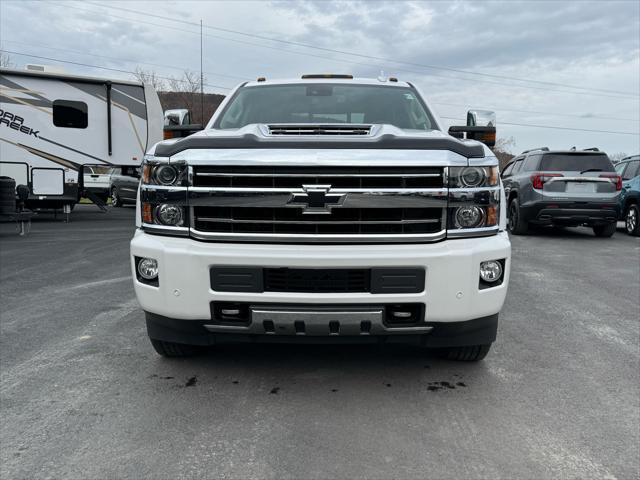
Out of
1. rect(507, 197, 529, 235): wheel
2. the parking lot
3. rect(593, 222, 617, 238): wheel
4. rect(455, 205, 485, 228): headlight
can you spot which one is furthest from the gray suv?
rect(455, 205, 485, 228): headlight

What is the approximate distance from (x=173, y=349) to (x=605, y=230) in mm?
10377

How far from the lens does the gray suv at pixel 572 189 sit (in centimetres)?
1061

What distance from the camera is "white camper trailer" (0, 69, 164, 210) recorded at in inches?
502

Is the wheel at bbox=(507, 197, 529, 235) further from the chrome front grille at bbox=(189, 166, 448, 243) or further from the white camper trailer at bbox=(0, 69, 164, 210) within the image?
the chrome front grille at bbox=(189, 166, 448, 243)

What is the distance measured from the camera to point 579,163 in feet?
35.3

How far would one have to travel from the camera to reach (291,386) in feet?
10.9

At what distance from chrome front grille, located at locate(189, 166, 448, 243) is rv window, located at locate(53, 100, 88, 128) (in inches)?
459

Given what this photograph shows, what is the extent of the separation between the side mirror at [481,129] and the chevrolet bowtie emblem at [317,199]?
162cm

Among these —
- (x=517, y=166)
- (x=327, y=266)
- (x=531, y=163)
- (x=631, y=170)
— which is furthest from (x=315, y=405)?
(x=631, y=170)

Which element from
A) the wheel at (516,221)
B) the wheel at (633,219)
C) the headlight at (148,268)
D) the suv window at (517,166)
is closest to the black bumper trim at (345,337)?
the headlight at (148,268)

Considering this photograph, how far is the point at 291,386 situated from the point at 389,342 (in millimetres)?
647

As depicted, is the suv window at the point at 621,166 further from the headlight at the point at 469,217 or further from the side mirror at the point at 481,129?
the headlight at the point at 469,217

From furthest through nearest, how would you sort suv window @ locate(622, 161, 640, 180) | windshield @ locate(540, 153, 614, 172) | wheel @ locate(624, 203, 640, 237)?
suv window @ locate(622, 161, 640, 180)
wheel @ locate(624, 203, 640, 237)
windshield @ locate(540, 153, 614, 172)

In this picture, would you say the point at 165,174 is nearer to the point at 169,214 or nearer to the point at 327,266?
the point at 169,214
